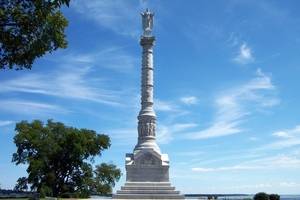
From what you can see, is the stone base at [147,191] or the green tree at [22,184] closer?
the stone base at [147,191]

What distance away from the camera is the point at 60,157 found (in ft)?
183

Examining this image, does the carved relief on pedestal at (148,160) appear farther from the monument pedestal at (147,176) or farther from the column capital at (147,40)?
the column capital at (147,40)

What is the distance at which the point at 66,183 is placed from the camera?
5622 centimetres

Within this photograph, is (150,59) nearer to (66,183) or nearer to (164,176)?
(164,176)

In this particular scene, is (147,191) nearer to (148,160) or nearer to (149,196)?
(149,196)

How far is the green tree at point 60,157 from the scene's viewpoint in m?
54.3

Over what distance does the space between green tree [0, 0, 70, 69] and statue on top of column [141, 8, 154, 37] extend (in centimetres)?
3095

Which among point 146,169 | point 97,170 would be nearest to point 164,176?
point 146,169

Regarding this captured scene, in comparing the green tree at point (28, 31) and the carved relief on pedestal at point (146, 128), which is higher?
the carved relief on pedestal at point (146, 128)

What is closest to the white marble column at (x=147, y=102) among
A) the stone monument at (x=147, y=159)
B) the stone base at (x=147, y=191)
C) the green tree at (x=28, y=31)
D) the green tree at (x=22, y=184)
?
the stone monument at (x=147, y=159)

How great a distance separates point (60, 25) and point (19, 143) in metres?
39.7

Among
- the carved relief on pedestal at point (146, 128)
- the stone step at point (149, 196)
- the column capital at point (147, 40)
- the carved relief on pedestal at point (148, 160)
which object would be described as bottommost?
the stone step at point (149, 196)

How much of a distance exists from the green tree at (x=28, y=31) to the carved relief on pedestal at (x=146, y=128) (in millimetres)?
28255

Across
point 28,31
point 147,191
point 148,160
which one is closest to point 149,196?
point 147,191
